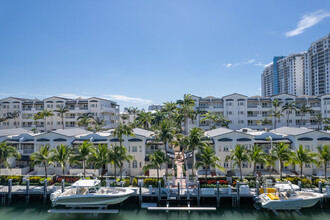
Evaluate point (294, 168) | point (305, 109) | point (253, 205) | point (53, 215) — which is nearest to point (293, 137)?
point (294, 168)

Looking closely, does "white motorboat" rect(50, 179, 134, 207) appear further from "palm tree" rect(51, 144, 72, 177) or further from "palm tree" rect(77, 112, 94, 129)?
"palm tree" rect(77, 112, 94, 129)

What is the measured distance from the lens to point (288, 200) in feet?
74.3

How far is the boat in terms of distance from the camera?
22578mm

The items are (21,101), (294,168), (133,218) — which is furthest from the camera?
(21,101)

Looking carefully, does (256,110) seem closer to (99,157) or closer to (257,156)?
(257,156)

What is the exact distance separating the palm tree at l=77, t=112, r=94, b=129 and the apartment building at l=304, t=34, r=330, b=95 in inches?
4440

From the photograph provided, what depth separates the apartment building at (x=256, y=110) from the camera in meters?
65.1

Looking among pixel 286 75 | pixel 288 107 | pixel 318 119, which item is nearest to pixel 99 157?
pixel 288 107

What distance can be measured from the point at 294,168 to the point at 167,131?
2174 centimetres

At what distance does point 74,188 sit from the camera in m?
25.2

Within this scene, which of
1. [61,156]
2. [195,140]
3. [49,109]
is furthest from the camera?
[49,109]

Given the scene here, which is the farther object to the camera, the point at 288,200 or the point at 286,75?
the point at 286,75

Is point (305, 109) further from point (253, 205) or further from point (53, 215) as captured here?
point (53, 215)

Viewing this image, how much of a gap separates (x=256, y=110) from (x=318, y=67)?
69054 millimetres
